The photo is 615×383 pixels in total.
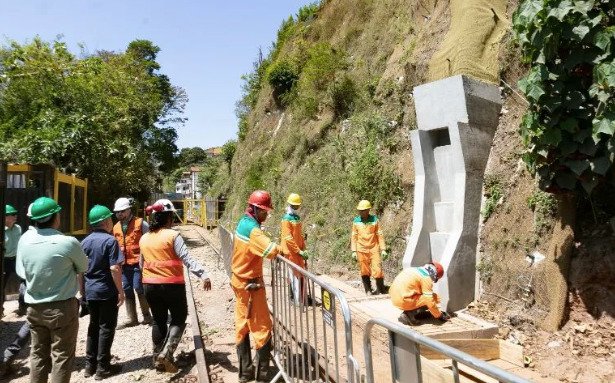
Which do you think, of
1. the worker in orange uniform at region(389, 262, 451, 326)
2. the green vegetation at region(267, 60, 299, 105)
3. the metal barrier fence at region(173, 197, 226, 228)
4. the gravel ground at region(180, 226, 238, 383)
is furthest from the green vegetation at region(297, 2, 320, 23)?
the worker in orange uniform at region(389, 262, 451, 326)

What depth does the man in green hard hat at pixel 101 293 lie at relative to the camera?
5207 millimetres

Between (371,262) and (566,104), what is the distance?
4.03 meters

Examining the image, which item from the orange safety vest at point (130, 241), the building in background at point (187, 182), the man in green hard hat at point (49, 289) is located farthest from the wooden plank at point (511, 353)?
the building in background at point (187, 182)

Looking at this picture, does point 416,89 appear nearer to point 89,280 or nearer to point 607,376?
point 607,376

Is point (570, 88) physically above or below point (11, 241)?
above

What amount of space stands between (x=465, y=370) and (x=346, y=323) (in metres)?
2.37

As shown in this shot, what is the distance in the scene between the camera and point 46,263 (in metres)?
4.20

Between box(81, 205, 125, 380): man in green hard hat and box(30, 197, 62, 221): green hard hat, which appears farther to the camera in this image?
box(81, 205, 125, 380): man in green hard hat

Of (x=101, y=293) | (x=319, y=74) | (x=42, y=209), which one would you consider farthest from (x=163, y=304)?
(x=319, y=74)

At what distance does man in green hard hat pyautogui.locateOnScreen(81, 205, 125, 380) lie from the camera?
17.1 feet

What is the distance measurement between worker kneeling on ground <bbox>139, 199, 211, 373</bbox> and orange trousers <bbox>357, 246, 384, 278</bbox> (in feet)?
11.9

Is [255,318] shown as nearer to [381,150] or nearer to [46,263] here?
[46,263]

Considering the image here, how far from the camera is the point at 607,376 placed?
486 cm

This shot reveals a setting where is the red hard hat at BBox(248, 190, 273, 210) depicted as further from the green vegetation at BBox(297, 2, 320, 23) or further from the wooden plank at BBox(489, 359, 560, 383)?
the green vegetation at BBox(297, 2, 320, 23)
